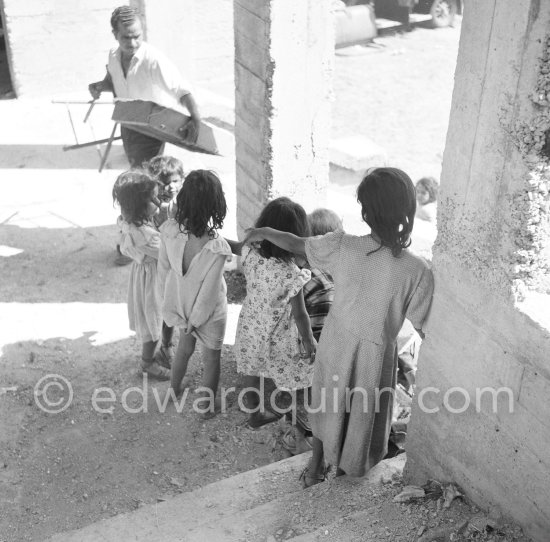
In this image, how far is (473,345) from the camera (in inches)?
116

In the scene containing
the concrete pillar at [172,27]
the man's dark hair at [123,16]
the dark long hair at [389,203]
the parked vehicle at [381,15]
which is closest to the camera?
the dark long hair at [389,203]

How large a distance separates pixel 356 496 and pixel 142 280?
1.88 m

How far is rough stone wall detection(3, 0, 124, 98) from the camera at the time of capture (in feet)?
30.3

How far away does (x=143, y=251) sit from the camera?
4.52 meters

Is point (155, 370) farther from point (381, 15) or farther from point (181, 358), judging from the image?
point (381, 15)

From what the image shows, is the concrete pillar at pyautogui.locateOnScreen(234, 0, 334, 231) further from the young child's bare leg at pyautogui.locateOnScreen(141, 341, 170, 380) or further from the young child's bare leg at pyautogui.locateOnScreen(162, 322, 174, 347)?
the young child's bare leg at pyautogui.locateOnScreen(141, 341, 170, 380)

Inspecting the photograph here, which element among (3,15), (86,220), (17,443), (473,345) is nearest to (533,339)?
(473,345)

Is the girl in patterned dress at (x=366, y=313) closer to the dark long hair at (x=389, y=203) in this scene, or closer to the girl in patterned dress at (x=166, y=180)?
the dark long hair at (x=389, y=203)

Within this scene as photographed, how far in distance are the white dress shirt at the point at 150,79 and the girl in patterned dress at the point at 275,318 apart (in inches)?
95.2

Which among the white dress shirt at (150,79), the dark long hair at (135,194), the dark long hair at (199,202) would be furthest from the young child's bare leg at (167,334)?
the white dress shirt at (150,79)

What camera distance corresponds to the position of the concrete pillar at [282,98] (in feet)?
16.3

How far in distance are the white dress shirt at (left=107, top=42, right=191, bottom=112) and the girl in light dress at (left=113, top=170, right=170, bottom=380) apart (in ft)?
5.91

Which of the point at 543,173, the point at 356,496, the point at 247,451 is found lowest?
the point at 247,451

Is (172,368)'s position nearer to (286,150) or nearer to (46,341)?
(46,341)
